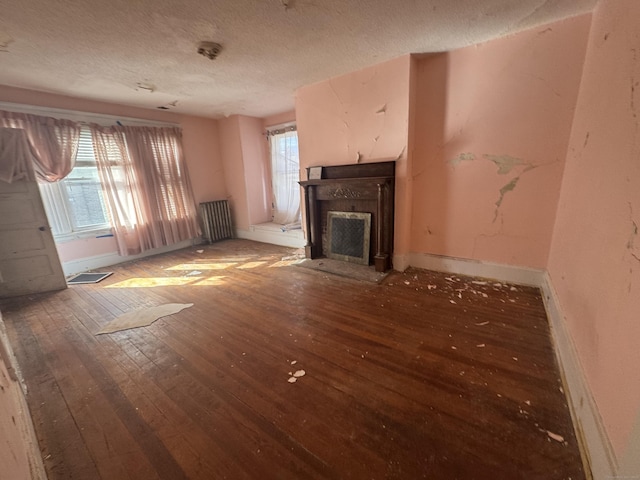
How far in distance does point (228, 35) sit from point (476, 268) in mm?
3351

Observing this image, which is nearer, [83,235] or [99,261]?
[83,235]

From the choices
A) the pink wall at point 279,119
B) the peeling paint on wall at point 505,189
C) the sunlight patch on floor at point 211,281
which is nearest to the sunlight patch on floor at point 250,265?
the sunlight patch on floor at point 211,281

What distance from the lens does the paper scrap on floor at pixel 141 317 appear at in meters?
2.23

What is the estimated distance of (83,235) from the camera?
3.68 m

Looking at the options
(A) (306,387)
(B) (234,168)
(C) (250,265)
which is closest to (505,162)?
(A) (306,387)

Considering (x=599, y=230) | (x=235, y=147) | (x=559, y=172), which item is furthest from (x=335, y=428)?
(x=235, y=147)

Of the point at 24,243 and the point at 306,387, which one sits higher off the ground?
the point at 24,243

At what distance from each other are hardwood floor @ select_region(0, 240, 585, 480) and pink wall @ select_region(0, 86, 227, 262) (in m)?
A: 1.25

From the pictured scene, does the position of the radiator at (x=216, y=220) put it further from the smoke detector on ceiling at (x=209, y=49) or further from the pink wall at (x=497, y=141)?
the pink wall at (x=497, y=141)

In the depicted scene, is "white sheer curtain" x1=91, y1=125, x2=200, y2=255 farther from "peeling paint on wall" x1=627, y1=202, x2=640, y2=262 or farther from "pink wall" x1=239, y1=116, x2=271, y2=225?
"peeling paint on wall" x1=627, y1=202, x2=640, y2=262

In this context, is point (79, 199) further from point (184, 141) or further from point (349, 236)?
point (349, 236)

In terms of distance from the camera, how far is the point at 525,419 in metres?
1.24

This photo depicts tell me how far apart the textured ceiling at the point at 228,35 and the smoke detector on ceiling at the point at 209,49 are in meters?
0.07

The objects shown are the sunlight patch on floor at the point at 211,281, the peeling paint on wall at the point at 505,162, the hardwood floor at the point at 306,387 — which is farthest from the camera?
the sunlight patch on floor at the point at 211,281
